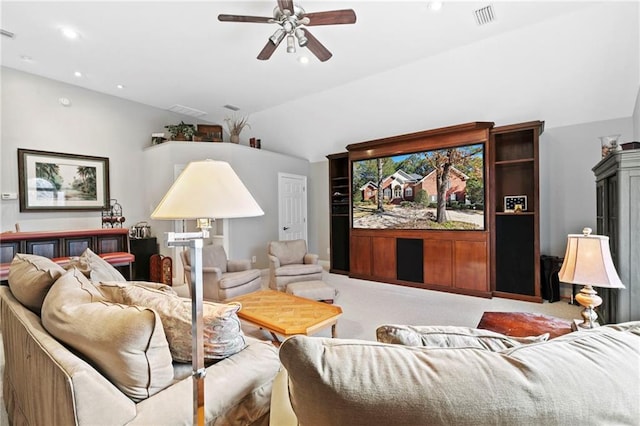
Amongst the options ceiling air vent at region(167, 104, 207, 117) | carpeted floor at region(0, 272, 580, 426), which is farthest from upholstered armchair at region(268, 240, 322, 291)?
ceiling air vent at region(167, 104, 207, 117)

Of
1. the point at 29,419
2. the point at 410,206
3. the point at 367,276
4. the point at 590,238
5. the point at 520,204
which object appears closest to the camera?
the point at 29,419

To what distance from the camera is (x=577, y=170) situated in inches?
153

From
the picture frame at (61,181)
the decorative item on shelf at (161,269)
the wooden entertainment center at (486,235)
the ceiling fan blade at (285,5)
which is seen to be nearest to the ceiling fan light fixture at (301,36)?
the ceiling fan blade at (285,5)

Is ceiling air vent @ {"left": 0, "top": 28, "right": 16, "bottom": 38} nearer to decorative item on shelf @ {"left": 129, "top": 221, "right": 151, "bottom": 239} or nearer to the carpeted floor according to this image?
decorative item on shelf @ {"left": 129, "top": 221, "right": 151, "bottom": 239}

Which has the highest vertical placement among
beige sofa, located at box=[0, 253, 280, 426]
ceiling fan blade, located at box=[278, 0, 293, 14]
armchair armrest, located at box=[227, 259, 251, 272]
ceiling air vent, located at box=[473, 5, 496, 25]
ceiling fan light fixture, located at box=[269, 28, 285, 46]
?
ceiling air vent, located at box=[473, 5, 496, 25]

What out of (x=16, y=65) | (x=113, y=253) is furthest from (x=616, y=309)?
(x=16, y=65)

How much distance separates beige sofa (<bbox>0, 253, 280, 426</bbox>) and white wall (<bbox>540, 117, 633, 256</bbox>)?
4422 mm

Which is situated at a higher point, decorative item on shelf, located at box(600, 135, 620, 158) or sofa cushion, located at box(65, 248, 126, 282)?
decorative item on shelf, located at box(600, 135, 620, 158)

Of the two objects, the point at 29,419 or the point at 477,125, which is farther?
the point at 477,125

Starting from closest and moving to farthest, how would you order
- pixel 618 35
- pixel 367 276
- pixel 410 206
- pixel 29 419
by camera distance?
pixel 29 419 < pixel 618 35 < pixel 410 206 < pixel 367 276

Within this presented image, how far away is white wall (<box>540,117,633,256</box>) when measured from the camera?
3750mm

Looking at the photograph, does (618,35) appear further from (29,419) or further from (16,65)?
(16,65)

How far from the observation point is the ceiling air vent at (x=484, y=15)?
303cm

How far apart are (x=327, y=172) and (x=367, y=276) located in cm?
251
